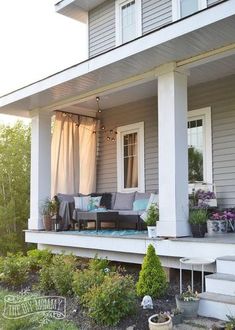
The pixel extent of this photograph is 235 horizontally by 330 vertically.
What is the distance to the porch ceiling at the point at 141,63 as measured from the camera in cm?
509

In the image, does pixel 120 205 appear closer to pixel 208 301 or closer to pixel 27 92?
pixel 27 92

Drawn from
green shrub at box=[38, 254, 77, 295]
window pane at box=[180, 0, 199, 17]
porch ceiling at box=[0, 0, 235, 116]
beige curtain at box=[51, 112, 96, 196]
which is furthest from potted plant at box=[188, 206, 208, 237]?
beige curtain at box=[51, 112, 96, 196]

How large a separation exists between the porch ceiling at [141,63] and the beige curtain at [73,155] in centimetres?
100

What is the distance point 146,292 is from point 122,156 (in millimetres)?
4906

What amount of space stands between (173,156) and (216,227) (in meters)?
1.39

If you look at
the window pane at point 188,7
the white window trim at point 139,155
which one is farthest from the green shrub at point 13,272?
the window pane at point 188,7

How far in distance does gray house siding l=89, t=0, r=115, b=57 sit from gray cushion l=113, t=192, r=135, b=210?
329cm

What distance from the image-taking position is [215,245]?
517 cm

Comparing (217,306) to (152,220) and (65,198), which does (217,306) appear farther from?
(65,198)

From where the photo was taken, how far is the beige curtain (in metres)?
9.39

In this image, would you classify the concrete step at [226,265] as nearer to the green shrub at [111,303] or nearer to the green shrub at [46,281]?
the green shrub at [111,303]

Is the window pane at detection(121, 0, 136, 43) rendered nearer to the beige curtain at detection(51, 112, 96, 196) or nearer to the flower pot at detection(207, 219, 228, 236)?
the beige curtain at detection(51, 112, 96, 196)

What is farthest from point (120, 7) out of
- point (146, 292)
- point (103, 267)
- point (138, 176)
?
point (146, 292)

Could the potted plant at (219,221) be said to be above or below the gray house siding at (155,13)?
below
